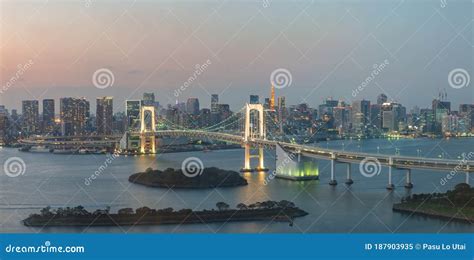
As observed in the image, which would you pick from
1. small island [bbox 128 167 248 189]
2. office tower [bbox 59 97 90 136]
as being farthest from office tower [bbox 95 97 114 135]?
small island [bbox 128 167 248 189]

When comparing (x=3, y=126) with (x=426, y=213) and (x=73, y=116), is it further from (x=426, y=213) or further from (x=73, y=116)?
(x=426, y=213)

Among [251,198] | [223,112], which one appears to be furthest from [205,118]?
[251,198]

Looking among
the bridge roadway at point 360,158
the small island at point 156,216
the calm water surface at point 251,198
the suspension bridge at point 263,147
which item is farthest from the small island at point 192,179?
the small island at point 156,216

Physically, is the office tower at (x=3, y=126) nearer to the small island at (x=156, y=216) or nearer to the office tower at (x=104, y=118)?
the office tower at (x=104, y=118)

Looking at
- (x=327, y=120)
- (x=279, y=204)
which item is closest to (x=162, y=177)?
(x=279, y=204)

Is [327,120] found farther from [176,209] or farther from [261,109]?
[176,209]

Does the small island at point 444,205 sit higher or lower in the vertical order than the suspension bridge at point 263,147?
lower

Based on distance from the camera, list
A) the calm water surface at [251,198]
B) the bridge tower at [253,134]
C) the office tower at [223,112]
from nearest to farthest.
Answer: the calm water surface at [251,198]
the bridge tower at [253,134]
the office tower at [223,112]

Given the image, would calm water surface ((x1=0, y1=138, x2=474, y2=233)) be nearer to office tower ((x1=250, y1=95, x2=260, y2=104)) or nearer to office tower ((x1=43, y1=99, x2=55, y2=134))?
office tower ((x1=250, y1=95, x2=260, y2=104))
